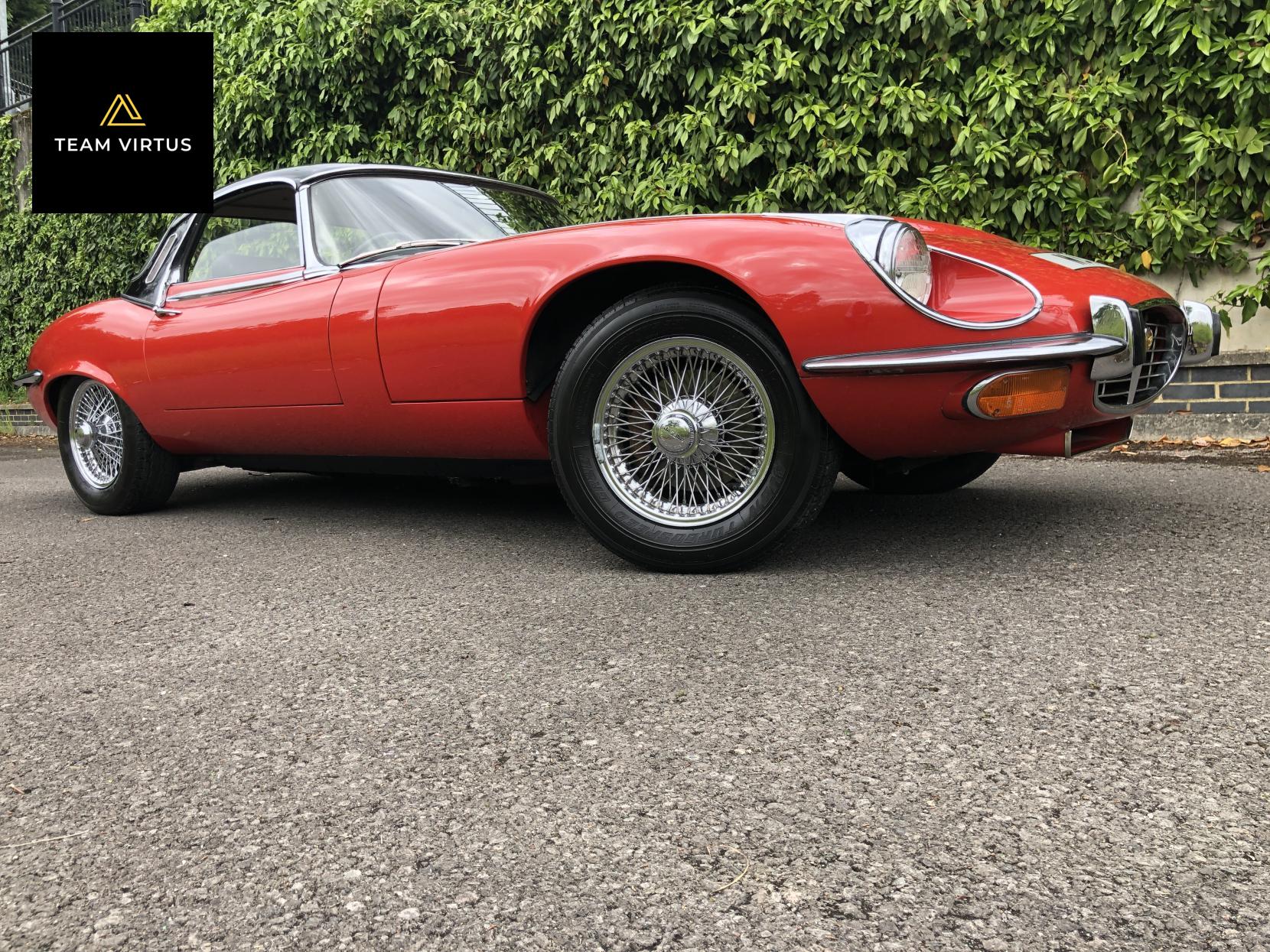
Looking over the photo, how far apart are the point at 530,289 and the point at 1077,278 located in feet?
4.77

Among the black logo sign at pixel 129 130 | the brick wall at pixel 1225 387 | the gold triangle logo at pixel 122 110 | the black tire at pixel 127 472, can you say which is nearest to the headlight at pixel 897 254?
the black tire at pixel 127 472

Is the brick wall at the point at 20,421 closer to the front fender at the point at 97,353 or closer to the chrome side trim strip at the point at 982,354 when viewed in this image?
the front fender at the point at 97,353

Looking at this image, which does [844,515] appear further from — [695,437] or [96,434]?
[96,434]

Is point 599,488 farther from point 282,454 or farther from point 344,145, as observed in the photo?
point 344,145

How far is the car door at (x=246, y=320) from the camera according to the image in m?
3.71

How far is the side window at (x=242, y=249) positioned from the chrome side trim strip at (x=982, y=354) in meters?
2.16

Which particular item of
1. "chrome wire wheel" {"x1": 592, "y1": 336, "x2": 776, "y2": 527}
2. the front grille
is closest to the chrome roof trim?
"chrome wire wheel" {"x1": 592, "y1": 336, "x2": 776, "y2": 527}

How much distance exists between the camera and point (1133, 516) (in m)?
3.55

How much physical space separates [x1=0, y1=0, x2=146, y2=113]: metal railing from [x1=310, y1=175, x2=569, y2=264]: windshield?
9970 mm

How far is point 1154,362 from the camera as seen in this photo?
300 centimetres

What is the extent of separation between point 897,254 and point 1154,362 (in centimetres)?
84

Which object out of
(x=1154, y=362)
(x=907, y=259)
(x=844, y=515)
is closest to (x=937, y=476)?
(x=844, y=515)

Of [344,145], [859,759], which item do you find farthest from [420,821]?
[344,145]

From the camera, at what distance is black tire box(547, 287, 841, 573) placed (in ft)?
9.33
